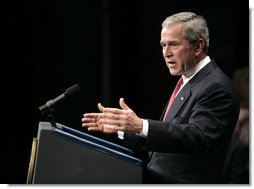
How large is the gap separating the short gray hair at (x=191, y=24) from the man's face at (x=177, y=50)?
2cm

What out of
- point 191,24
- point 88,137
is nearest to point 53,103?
point 88,137

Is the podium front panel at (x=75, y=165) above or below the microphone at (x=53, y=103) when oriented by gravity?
below

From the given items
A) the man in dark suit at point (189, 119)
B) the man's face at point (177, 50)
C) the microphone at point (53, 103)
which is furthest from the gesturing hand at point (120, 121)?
the man's face at point (177, 50)

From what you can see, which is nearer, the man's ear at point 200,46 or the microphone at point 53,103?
the microphone at point 53,103

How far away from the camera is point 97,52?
1.78 meters

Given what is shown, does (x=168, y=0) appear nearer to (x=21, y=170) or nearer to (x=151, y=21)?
(x=151, y=21)

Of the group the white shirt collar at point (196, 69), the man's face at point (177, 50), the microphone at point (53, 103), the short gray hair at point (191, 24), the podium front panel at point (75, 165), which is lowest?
the podium front panel at point (75, 165)

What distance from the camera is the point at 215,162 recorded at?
1.57 metres

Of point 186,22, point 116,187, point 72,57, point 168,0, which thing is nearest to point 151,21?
point 168,0

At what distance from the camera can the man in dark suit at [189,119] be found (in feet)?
4.69

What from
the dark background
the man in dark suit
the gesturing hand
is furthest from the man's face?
the gesturing hand

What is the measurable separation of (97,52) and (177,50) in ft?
1.13

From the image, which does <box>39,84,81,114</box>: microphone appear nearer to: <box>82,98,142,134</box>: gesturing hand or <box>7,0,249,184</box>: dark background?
<box>82,98,142,134</box>: gesturing hand

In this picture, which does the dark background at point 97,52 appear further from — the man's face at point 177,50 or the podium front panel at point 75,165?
the podium front panel at point 75,165
